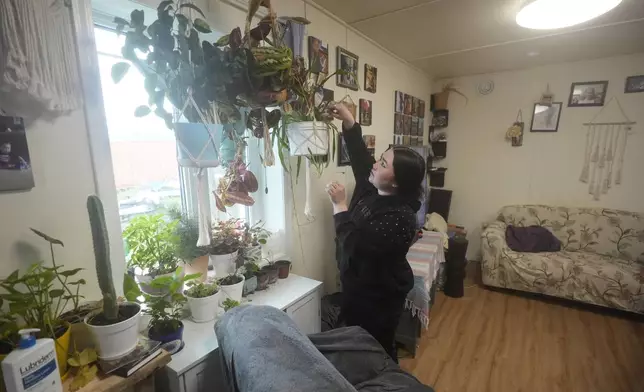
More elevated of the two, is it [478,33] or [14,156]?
[478,33]

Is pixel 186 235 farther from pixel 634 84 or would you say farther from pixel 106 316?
pixel 634 84

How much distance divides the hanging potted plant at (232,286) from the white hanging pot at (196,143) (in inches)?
20.3

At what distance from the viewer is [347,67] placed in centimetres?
198

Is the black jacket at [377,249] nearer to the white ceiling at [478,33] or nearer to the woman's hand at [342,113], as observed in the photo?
the woman's hand at [342,113]

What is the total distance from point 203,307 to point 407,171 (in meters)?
1.01

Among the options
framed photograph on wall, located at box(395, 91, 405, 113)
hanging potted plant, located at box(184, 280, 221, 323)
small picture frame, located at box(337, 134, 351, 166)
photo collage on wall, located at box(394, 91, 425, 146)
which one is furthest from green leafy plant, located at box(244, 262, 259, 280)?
framed photograph on wall, located at box(395, 91, 405, 113)

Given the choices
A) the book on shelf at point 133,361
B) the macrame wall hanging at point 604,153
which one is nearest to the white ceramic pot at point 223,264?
the book on shelf at point 133,361

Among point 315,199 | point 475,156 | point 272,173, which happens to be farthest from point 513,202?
point 272,173

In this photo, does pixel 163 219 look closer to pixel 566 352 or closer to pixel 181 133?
pixel 181 133

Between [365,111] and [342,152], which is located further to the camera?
[365,111]

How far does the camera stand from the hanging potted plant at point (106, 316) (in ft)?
2.36

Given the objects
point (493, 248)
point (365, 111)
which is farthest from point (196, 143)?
point (493, 248)

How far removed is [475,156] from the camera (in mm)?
3689

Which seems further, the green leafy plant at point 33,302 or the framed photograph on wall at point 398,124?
the framed photograph on wall at point 398,124
